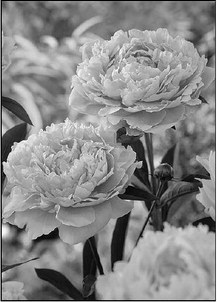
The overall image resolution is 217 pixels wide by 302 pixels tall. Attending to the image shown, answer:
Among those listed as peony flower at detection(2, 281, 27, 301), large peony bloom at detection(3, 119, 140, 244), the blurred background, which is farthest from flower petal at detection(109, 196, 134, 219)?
the blurred background

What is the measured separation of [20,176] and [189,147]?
58cm

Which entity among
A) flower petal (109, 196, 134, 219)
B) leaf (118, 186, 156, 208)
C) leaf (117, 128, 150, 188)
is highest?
leaf (117, 128, 150, 188)

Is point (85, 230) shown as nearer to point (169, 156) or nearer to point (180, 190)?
point (180, 190)

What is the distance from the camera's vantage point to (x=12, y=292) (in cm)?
42

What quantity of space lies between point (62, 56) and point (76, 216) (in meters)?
1.18

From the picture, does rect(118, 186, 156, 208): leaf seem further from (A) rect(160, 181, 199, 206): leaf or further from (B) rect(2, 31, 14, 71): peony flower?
(B) rect(2, 31, 14, 71): peony flower

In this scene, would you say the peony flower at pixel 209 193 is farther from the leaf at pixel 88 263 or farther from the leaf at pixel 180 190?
the leaf at pixel 88 263

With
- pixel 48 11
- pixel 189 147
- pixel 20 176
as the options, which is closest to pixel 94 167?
pixel 20 176

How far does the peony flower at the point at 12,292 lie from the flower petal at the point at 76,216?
82 millimetres

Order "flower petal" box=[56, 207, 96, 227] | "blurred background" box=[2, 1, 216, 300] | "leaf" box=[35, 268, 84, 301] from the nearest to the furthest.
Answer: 1. "flower petal" box=[56, 207, 96, 227]
2. "leaf" box=[35, 268, 84, 301]
3. "blurred background" box=[2, 1, 216, 300]

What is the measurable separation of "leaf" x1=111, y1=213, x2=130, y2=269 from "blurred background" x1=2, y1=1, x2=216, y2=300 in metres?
0.31

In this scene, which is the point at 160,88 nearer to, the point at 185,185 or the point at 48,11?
the point at 185,185

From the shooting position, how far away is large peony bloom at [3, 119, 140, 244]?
14.6 inches

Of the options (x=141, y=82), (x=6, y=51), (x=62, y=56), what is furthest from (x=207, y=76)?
(x=62, y=56)
